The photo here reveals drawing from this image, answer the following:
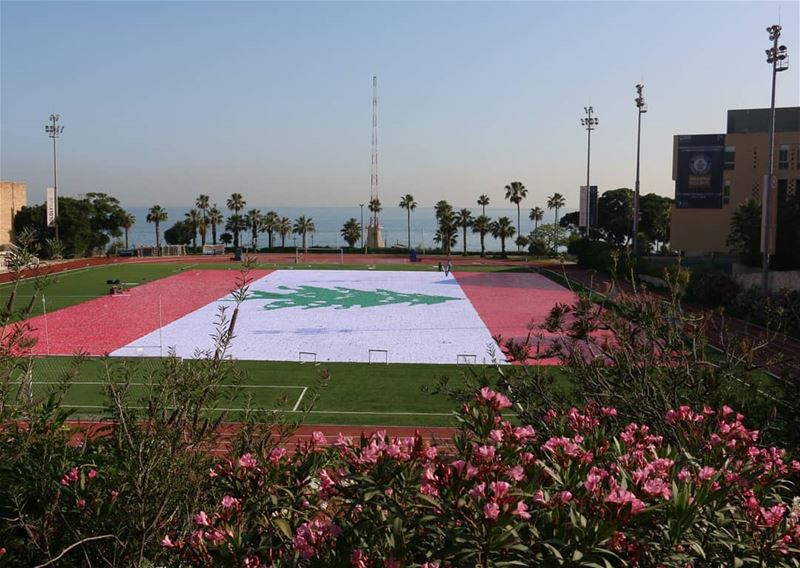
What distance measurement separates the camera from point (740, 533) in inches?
182

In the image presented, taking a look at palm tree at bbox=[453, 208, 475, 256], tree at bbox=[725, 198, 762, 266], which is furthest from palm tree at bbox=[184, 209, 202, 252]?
tree at bbox=[725, 198, 762, 266]

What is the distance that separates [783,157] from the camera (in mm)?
60750

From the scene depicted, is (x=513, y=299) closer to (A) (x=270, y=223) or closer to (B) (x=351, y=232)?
(B) (x=351, y=232)

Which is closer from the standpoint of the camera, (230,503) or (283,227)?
(230,503)

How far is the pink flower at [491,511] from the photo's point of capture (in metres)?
3.78

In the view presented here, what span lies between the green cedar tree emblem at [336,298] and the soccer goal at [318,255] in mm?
22167

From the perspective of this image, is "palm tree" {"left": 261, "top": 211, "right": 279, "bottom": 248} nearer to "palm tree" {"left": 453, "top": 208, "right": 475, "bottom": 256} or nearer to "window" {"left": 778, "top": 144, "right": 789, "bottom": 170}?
"palm tree" {"left": 453, "top": 208, "right": 475, "bottom": 256}

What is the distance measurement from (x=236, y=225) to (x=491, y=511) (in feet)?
300

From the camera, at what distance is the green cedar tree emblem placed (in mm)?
42281

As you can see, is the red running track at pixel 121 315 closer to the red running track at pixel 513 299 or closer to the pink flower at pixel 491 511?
the red running track at pixel 513 299

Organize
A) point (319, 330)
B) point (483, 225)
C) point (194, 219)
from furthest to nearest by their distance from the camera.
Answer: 1. point (194, 219)
2. point (483, 225)
3. point (319, 330)

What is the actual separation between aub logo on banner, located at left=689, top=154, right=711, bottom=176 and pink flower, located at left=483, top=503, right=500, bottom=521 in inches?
2610

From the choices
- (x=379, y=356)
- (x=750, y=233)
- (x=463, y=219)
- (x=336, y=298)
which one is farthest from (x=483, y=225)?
(x=379, y=356)

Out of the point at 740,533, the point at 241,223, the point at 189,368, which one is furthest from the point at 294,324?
the point at 241,223
